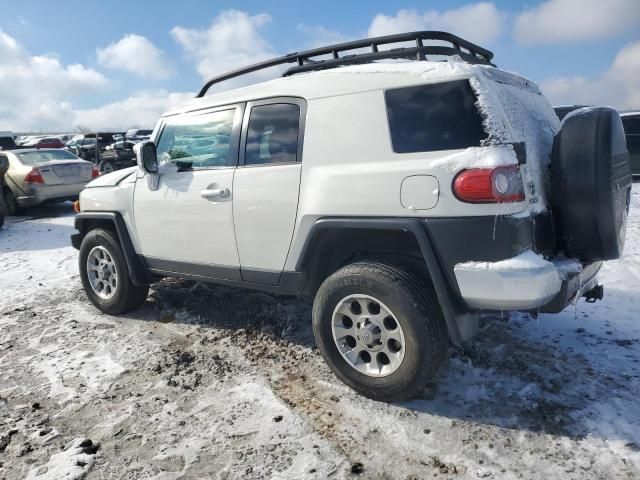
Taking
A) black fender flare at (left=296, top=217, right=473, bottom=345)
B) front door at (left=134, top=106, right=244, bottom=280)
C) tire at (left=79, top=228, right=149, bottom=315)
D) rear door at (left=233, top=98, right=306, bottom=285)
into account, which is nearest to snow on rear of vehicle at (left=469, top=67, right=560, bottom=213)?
black fender flare at (left=296, top=217, right=473, bottom=345)

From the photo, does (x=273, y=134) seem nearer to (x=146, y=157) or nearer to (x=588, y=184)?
(x=146, y=157)

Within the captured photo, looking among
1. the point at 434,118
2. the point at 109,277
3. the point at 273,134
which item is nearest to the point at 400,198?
the point at 434,118

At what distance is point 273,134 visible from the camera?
3.27m

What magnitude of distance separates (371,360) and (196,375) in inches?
49.6

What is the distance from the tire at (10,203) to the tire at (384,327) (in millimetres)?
10027

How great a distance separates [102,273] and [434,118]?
11.3 feet

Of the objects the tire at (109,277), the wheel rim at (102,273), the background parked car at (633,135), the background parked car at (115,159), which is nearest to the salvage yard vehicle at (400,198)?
the tire at (109,277)

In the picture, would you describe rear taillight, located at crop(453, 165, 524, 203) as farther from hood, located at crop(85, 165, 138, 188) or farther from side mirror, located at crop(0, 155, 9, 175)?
side mirror, located at crop(0, 155, 9, 175)

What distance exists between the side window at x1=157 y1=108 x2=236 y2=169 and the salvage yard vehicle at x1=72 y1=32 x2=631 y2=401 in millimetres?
17

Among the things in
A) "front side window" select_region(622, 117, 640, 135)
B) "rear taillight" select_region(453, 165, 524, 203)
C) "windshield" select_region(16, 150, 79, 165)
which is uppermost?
"windshield" select_region(16, 150, 79, 165)

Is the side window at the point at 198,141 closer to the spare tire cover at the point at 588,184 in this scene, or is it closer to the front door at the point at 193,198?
the front door at the point at 193,198

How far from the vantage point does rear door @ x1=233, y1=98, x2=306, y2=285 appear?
122 inches

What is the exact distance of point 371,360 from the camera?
9.43 ft

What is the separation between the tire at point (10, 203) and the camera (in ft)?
34.2
